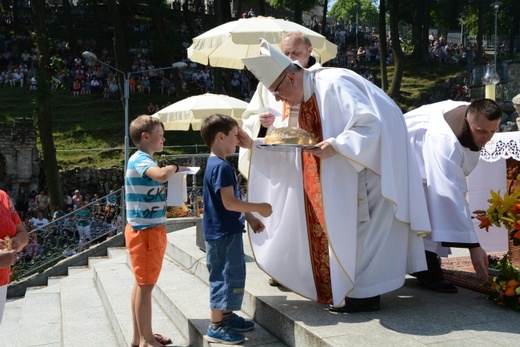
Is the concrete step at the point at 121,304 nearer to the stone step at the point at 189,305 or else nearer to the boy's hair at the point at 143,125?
the stone step at the point at 189,305

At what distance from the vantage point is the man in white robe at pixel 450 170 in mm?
4898

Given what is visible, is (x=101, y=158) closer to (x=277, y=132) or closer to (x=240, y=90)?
(x=240, y=90)

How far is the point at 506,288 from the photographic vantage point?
462 centimetres

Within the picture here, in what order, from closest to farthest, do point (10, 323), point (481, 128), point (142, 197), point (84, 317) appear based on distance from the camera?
1. point (142, 197)
2. point (481, 128)
3. point (84, 317)
4. point (10, 323)

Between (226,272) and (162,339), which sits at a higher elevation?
(226,272)

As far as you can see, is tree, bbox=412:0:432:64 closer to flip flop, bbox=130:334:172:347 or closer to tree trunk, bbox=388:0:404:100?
tree trunk, bbox=388:0:404:100

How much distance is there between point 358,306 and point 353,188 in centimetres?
74

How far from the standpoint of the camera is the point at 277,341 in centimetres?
466

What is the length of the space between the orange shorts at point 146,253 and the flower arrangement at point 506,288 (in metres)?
2.19

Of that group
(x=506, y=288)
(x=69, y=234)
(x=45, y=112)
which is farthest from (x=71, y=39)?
(x=506, y=288)

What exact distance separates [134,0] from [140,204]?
31789 mm

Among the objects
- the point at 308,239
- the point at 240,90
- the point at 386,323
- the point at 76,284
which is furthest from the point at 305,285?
the point at 240,90

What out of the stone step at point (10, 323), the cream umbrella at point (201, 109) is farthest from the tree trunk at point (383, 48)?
the stone step at point (10, 323)

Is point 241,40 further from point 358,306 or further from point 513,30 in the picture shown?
point 513,30
